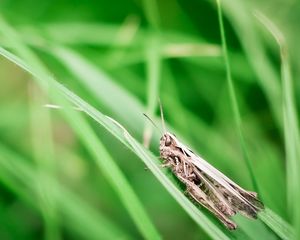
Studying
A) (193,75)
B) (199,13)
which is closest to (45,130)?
(193,75)

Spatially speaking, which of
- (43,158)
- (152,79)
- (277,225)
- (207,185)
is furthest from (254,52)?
(277,225)

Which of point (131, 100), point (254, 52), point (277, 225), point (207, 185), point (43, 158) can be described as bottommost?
point (277, 225)

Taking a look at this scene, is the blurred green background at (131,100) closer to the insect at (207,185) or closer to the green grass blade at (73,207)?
the green grass blade at (73,207)

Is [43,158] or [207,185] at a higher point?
[43,158]

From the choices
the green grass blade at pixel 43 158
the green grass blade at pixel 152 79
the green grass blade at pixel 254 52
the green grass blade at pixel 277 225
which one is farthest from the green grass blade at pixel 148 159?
the green grass blade at pixel 254 52

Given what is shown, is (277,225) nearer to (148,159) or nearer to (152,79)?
(148,159)

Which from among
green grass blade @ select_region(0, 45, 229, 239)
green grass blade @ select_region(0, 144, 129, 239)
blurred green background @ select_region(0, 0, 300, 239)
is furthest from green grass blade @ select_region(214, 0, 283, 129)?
green grass blade @ select_region(0, 45, 229, 239)

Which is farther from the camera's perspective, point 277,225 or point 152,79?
point 152,79

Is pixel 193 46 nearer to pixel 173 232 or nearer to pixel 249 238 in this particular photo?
pixel 173 232

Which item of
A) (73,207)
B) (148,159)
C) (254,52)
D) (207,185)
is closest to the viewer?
(148,159)
